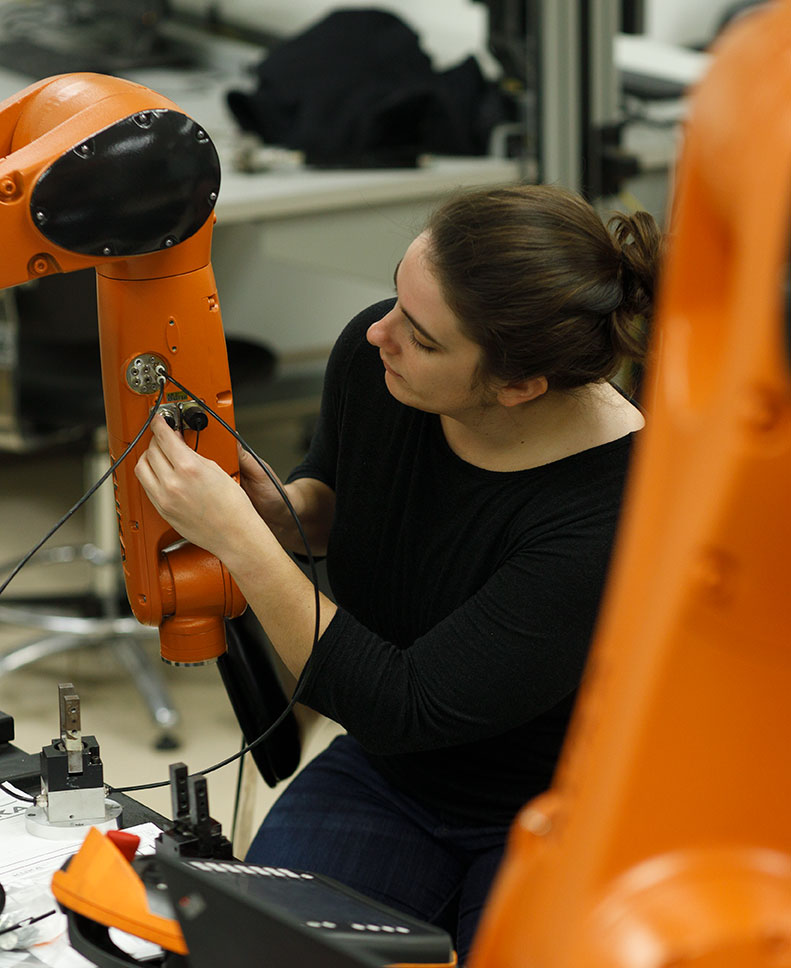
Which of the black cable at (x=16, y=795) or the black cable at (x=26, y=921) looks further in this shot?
the black cable at (x=16, y=795)

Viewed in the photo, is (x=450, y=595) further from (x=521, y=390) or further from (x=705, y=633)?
(x=705, y=633)

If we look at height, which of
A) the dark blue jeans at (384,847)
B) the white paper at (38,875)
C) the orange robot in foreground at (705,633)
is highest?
the orange robot in foreground at (705,633)

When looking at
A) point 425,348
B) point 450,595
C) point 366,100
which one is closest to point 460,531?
point 450,595

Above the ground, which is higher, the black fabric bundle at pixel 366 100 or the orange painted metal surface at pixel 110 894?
the orange painted metal surface at pixel 110 894

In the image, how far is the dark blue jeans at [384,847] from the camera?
1.33 metres

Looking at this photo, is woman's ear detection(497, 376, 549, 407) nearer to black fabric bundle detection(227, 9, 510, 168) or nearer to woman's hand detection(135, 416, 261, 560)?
woman's hand detection(135, 416, 261, 560)

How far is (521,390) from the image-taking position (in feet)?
4.09

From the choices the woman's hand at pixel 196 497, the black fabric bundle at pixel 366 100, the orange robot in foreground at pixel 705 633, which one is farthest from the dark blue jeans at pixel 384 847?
the black fabric bundle at pixel 366 100

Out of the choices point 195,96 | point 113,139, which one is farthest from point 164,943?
point 195,96

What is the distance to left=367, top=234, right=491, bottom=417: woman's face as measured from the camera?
121cm

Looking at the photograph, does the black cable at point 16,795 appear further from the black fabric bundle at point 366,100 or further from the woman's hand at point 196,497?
the black fabric bundle at point 366,100

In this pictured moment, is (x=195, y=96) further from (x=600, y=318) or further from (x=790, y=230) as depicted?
(x=790, y=230)

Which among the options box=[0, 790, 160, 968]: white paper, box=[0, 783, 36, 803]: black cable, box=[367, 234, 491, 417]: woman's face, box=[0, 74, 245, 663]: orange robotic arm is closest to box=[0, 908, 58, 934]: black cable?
box=[0, 790, 160, 968]: white paper

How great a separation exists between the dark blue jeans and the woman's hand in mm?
388
